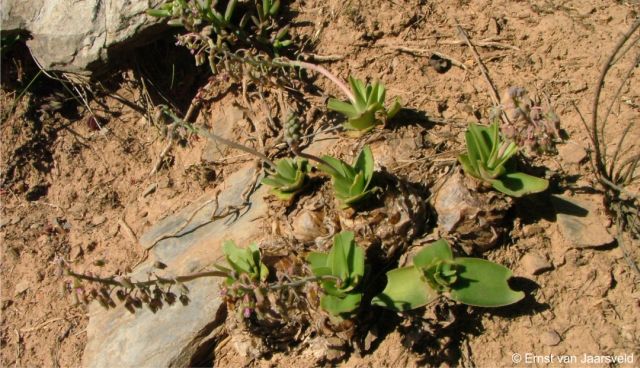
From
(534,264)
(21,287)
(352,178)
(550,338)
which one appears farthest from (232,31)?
(550,338)

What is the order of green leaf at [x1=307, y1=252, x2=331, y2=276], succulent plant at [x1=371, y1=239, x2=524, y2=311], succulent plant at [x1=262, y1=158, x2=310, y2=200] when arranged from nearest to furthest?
succulent plant at [x1=371, y1=239, x2=524, y2=311]
green leaf at [x1=307, y1=252, x2=331, y2=276]
succulent plant at [x1=262, y1=158, x2=310, y2=200]

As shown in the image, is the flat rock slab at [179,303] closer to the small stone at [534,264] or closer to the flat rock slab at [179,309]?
the flat rock slab at [179,309]

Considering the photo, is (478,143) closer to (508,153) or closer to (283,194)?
(508,153)

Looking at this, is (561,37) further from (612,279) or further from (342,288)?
(342,288)

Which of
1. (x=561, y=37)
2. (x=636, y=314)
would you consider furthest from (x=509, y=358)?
(x=561, y=37)

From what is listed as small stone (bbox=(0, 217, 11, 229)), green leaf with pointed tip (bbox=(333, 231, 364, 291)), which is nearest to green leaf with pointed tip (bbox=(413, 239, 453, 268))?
green leaf with pointed tip (bbox=(333, 231, 364, 291))

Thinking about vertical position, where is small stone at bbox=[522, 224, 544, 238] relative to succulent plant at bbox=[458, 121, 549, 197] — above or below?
below

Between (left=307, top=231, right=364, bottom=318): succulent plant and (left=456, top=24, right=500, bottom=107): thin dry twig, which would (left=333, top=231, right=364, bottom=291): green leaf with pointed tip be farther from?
(left=456, top=24, right=500, bottom=107): thin dry twig
